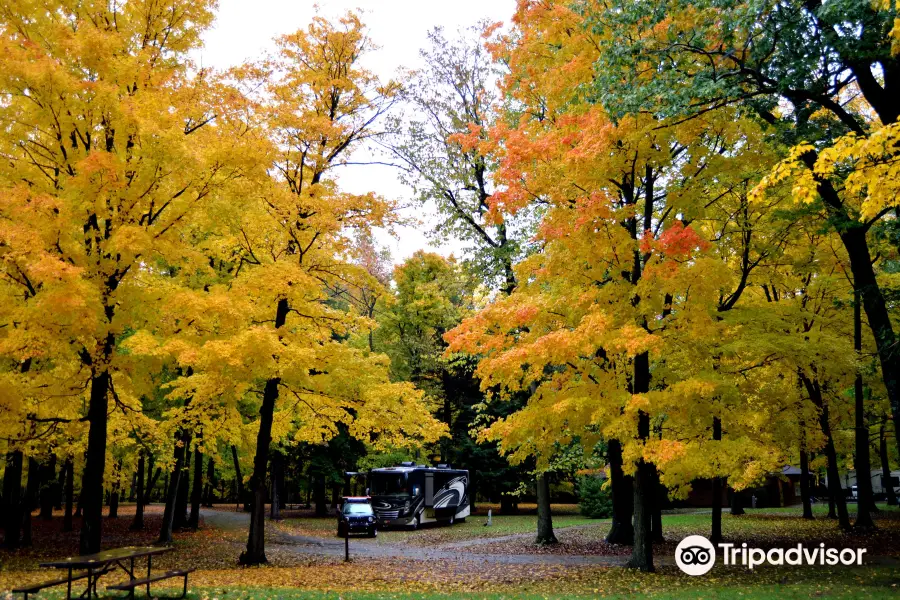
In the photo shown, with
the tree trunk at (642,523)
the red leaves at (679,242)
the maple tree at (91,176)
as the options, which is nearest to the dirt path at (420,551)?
the tree trunk at (642,523)

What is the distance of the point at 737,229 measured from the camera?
553 inches

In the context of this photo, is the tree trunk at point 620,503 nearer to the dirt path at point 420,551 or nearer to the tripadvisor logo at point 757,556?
the tripadvisor logo at point 757,556

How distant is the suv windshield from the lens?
90.8 feet

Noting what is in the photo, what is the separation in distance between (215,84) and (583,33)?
24.6 feet

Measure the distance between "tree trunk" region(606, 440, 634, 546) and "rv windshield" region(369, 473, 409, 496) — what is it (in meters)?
14.9

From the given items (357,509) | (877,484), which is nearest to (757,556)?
(357,509)

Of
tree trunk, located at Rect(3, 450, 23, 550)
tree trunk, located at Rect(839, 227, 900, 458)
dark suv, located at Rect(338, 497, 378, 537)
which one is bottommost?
dark suv, located at Rect(338, 497, 378, 537)

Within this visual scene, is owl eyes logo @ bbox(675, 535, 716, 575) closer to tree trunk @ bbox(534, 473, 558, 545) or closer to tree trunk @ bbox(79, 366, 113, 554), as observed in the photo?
tree trunk @ bbox(534, 473, 558, 545)

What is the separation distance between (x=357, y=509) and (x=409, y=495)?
4748mm

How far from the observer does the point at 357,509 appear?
91.6 ft

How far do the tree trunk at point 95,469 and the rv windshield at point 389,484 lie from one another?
21.3m

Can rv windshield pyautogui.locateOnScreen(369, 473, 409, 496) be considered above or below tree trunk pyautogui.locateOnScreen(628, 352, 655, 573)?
below

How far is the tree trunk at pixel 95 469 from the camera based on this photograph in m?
11.6

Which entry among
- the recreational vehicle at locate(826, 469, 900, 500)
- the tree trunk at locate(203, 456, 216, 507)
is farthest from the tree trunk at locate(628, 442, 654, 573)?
the recreational vehicle at locate(826, 469, 900, 500)
